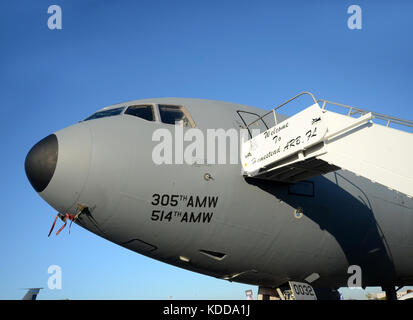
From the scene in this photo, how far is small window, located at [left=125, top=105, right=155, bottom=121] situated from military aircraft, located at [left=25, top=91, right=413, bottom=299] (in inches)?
1.0

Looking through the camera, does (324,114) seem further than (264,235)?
No

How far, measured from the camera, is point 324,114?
7.93 m

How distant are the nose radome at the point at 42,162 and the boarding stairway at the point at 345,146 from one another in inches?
173

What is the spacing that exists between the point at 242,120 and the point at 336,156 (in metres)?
2.90

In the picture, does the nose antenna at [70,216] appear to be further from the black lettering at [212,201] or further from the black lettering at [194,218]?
the black lettering at [212,201]

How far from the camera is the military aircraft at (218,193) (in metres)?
8.13

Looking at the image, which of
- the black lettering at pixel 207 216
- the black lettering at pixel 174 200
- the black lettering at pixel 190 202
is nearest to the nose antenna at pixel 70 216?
the black lettering at pixel 174 200

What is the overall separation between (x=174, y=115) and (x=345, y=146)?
4.00 meters

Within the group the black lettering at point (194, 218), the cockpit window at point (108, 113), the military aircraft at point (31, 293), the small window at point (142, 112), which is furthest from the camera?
the military aircraft at point (31, 293)

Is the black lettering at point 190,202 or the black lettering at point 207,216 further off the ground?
the black lettering at point 190,202

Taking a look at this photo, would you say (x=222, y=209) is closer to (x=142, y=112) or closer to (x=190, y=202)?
(x=190, y=202)

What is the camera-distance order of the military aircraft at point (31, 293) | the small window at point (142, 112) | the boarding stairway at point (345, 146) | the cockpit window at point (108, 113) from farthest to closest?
the military aircraft at point (31, 293)
the cockpit window at point (108, 113)
the small window at point (142, 112)
the boarding stairway at point (345, 146)
